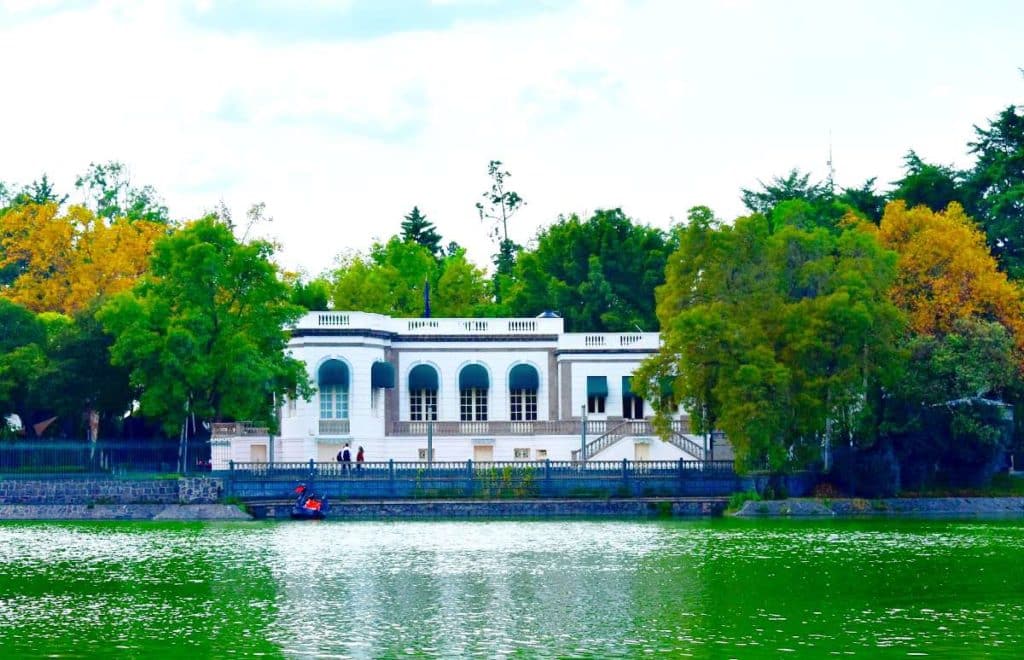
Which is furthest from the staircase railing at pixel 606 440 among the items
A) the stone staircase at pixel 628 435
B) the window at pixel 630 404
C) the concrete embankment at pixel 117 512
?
the concrete embankment at pixel 117 512

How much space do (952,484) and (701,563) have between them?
29.2 meters

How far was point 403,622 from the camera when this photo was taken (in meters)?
26.8

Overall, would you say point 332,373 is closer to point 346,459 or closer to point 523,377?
point 346,459

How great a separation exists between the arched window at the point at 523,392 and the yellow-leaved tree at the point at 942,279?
15997 mm

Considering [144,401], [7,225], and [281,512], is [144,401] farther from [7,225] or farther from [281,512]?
[7,225]

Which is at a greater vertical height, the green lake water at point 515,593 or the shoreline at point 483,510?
the shoreline at point 483,510

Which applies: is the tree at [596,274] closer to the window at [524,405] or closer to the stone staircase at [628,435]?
the window at [524,405]

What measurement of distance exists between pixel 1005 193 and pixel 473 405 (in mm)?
25057

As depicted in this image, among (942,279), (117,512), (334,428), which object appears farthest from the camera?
(334,428)

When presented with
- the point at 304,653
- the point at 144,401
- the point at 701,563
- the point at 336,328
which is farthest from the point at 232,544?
the point at 336,328

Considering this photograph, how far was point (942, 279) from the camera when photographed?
6269 cm

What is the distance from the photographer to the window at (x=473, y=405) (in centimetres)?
7150

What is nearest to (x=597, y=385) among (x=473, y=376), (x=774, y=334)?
(x=473, y=376)

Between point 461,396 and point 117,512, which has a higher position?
point 461,396
